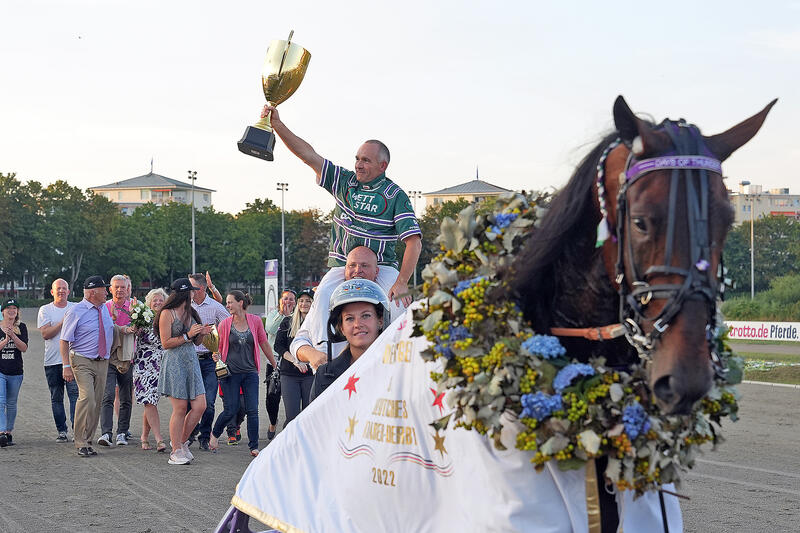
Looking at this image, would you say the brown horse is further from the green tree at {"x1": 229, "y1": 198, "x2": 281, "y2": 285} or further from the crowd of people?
the green tree at {"x1": 229, "y1": 198, "x2": 281, "y2": 285}

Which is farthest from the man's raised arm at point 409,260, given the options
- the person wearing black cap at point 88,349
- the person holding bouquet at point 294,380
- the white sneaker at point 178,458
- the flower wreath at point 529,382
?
the person wearing black cap at point 88,349

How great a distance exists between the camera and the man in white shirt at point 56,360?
39.0ft

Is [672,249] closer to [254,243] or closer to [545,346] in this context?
[545,346]

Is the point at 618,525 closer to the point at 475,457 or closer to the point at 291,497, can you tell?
the point at 475,457

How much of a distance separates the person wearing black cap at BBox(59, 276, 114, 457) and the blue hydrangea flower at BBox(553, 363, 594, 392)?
8958 mm

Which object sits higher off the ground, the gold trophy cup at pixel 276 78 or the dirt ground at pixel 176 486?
the gold trophy cup at pixel 276 78

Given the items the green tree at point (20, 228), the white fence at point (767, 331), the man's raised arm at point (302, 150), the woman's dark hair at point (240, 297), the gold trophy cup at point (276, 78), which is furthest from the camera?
the green tree at point (20, 228)

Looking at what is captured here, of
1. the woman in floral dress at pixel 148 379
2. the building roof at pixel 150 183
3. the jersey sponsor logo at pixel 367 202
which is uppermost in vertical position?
the building roof at pixel 150 183

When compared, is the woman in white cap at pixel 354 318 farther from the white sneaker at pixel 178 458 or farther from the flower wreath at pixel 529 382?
the white sneaker at pixel 178 458

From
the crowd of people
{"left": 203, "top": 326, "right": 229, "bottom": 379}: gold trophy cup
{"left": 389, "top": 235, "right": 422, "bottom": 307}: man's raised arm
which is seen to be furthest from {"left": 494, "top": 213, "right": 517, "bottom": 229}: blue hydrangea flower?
{"left": 203, "top": 326, "right": 229, "bottom": 379}: gold trophy cup

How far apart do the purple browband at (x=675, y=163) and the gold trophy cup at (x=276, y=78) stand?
122 inches

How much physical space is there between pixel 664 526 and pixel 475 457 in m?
0.74

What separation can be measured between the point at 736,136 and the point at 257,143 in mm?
3171

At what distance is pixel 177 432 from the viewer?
1015 cm
